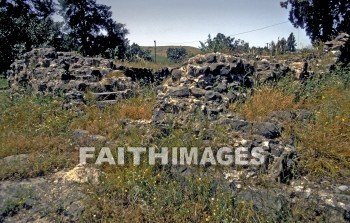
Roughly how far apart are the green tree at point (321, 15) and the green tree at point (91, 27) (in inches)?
599

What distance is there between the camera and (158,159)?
4.26 meters

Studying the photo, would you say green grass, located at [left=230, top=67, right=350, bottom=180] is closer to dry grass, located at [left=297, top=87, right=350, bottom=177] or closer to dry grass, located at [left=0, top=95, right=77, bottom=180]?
dry grass, located at [left=297, top=87, right=350, bottom=177]

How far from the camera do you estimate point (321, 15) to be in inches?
845

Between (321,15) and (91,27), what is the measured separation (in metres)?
20.6

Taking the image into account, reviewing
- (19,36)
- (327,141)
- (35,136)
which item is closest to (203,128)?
(327,141)

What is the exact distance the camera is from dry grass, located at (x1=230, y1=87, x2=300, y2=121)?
5.10 metres

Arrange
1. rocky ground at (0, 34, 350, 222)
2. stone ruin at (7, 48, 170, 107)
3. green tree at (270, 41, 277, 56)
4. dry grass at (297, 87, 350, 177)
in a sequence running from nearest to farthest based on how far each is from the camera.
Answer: rocky ground at (0, 34, 350, 222) → dry grass at (297, 87, 350, 177) → stone ruin at (7, 48, 170, 107) → green tree at (270, 41, 277, 56)

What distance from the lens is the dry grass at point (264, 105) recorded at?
5098 millimetres

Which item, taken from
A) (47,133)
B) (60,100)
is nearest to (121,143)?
(47,133)

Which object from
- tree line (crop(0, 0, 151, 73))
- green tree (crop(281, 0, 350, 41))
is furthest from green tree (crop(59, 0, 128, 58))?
green tree (crop(281, 0, 350, 41))

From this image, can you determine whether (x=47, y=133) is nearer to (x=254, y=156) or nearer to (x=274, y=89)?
(x=254, y=156)

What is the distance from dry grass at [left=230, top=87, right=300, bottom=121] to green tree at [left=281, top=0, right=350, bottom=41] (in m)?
17.6

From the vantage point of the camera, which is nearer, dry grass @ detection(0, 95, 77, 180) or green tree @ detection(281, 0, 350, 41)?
dry grass @ detection(0, 95, 77, 180)

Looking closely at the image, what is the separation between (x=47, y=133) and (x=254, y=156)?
4204mm
